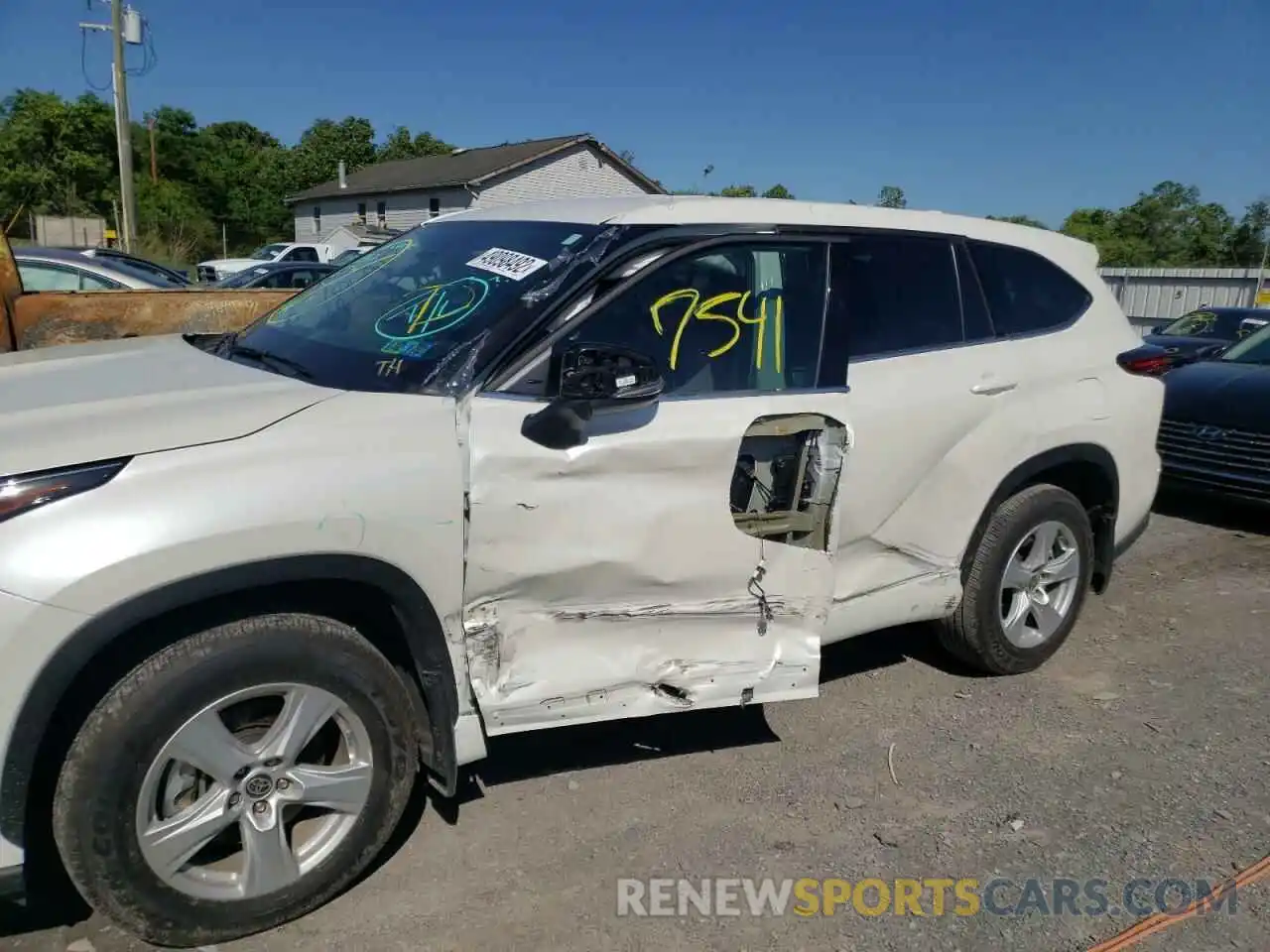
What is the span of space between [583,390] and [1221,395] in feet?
19.2

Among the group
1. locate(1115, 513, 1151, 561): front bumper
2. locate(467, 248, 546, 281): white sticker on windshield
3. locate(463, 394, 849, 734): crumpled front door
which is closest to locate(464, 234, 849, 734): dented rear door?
locate(463, 394, 849, 734): crumpled front door

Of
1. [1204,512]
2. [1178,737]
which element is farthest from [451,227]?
[1204,512]

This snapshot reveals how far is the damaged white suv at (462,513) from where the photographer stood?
222 cm

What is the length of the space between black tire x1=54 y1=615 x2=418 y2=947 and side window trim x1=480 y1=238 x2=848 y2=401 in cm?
82

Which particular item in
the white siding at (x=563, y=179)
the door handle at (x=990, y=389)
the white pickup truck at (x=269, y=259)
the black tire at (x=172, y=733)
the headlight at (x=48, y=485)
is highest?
the white siding at (x=563, y=179)

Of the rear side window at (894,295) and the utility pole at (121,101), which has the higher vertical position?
the utility pole at (121,101)

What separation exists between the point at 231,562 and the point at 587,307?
48.4 inches

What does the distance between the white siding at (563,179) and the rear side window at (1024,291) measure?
35.6 meters

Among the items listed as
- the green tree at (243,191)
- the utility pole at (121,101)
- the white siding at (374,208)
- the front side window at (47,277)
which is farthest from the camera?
the green tree at (243,191)

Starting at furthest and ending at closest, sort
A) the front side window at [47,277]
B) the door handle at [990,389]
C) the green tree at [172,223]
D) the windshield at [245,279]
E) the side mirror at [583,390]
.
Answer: the green tree at [172,223], the windshield at [245,279], the front side window at [47,277], the door handle at [990,389], the side mirror at [583,390]

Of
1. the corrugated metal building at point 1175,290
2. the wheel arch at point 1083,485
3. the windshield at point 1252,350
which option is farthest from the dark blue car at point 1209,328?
the corrugated metal building at point 1175,290

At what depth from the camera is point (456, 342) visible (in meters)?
2.80

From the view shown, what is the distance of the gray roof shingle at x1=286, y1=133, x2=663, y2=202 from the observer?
39.4 m

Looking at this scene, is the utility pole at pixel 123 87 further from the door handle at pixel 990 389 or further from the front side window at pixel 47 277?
the door handle at pixel 990 389
